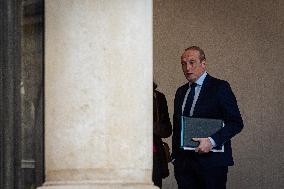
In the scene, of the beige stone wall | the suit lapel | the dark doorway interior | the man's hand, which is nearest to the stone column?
the dark doorway interior

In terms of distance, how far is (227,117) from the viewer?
7.27m

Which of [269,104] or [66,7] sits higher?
[66,7]

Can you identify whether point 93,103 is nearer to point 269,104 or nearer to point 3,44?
point 3,44

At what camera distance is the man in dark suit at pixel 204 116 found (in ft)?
23.7

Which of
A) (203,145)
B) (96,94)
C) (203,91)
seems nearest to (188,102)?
(203,91)

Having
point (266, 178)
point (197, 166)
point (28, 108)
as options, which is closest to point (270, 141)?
point (266, 178)

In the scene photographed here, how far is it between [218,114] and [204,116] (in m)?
0.11

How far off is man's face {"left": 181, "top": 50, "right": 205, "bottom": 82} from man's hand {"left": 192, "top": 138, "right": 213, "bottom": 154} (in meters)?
0.57

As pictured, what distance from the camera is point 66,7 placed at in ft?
18.9

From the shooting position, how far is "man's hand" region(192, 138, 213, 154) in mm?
7109

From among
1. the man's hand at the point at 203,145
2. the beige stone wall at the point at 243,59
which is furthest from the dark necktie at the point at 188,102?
the beige stone wall at the point at 243,59

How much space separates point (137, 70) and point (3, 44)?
0.88 m

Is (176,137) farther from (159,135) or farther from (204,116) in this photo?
(204,116)

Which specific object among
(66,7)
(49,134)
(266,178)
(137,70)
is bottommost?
(266,178)
